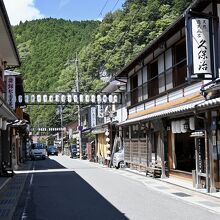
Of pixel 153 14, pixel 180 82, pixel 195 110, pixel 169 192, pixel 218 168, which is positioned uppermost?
pixel 153 14

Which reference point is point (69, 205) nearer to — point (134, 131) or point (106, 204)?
point (106, 204)

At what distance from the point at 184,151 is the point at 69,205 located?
1108cm

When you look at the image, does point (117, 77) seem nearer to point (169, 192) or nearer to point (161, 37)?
point (161, 37)

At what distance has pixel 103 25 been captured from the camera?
188ft

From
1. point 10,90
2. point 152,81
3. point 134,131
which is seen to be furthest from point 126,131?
point 10,90

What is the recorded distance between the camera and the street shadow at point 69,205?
37.7 feet

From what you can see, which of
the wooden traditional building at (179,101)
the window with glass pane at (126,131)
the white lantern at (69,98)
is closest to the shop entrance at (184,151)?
the wooden traditional building at (179,101)

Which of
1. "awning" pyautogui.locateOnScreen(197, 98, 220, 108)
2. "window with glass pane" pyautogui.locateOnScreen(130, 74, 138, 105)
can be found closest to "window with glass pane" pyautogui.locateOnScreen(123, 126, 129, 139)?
"window with glass pane" pyautogui.locateOnScreen(130, 74, 138, 105)

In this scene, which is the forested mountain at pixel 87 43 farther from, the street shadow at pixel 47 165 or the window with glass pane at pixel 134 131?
the street shadow at pixel 47 165

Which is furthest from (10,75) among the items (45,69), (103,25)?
(45,69)

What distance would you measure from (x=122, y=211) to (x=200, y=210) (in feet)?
7.36

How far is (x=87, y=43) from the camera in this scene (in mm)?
67375

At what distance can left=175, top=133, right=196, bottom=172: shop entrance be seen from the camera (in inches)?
905

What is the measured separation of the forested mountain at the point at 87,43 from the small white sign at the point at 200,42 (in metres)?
20.8
